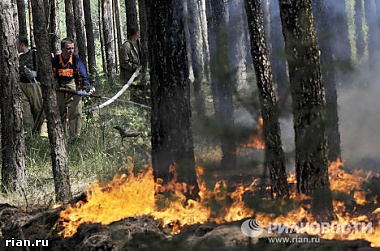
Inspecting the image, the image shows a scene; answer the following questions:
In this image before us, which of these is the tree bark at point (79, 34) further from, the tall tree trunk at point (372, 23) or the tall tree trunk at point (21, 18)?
the tall tree trunk at point (372, 23)

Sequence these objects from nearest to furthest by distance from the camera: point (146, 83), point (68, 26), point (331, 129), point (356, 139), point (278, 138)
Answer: point (278, 138) → point (331, 129) → point (356, 139) → point (146, 83) → point (68, 26)

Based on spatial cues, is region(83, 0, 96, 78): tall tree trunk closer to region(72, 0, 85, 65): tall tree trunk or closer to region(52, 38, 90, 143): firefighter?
region(72, 0, 85, 65): tall tree trunk

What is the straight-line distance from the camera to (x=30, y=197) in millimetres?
8211

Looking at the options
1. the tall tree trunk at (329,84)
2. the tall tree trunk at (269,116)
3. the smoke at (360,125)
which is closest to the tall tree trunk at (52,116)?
the tall tree trunk at (269,116)

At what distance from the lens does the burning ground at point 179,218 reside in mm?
5461

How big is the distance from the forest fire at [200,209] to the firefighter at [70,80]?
376 cm

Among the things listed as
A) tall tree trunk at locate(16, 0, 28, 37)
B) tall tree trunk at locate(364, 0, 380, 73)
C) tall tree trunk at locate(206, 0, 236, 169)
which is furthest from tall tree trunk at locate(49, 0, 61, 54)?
tall tree trunk at locate(364, 0, 380, 73)

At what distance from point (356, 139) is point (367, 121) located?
68.1 inches

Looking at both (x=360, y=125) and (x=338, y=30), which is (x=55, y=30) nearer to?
(x=338, y=30)

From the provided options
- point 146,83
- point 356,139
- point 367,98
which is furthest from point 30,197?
point 367,98

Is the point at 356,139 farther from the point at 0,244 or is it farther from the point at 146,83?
the point at 0,244

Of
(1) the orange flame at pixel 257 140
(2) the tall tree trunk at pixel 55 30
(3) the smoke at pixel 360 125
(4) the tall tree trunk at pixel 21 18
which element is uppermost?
(4) the tall tree trunk at pixel 21 18

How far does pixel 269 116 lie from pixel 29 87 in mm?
5704

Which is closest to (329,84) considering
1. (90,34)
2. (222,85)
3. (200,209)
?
(222,85)
